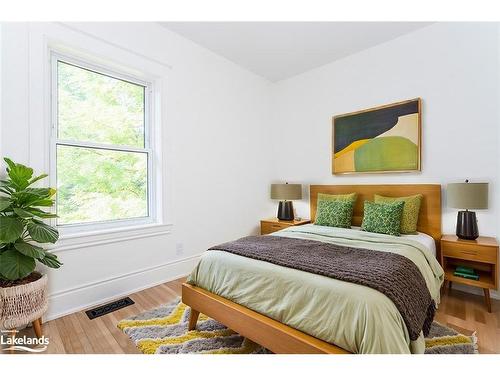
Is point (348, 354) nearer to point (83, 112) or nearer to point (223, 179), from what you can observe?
point (223, 179)

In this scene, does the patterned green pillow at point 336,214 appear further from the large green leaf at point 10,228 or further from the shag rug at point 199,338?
the large green leaf at point 10,228

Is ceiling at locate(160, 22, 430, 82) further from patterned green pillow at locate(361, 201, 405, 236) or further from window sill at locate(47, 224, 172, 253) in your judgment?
window sill at locate(47, 224, 172, 253)

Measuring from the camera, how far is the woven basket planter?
1525 mm

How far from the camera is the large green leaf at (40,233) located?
1587 mm

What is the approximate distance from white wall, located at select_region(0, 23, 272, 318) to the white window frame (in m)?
0.14

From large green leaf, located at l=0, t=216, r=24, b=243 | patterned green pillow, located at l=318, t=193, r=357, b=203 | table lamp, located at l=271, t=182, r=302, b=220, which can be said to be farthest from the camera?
table lamp, located at l=271, t=182, r=302, b=220

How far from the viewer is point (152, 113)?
272cm

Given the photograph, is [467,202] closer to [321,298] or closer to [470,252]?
[470,252]

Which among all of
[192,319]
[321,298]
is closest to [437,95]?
[321,298]

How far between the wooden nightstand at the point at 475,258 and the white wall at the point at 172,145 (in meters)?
2.32

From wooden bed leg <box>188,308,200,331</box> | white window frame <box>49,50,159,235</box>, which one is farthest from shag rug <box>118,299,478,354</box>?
white window frame <box>49,50,159,235</box>

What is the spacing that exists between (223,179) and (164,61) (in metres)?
1.51

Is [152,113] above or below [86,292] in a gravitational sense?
above
